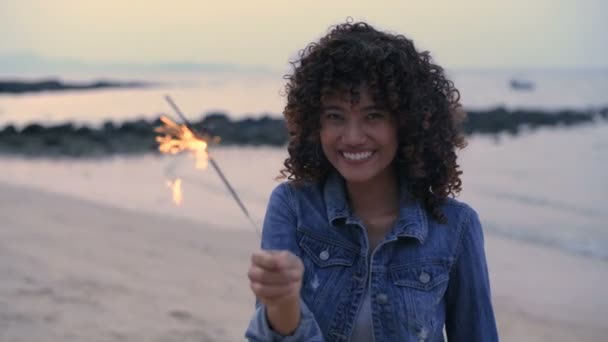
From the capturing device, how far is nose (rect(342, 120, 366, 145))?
222 centimetres

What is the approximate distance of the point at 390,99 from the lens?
2191 millimetres

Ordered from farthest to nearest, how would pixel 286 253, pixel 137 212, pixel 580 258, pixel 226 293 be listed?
pixel 137 212 → pixel 580 258 → pixel 226 293 → pixel 286 253

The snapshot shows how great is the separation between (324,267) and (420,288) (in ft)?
0.91

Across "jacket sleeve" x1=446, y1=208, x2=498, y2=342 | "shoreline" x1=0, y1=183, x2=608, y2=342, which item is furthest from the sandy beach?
"jacket sleeve" x1=446, y1=208, x2=498, y2=342

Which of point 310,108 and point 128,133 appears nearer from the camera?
point 310,108

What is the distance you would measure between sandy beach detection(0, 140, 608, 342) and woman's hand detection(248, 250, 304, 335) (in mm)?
4146

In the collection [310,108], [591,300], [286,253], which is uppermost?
[310,108]

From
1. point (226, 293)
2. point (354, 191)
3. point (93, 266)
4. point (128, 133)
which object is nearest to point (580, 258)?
point (226, 293)

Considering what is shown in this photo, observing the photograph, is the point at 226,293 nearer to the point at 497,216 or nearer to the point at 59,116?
the point at 497,216

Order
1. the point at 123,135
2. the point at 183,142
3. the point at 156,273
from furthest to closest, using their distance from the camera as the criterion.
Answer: the point at 123,135
the point at 156,273
the point at 183,142

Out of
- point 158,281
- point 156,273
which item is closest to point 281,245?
point 158,281

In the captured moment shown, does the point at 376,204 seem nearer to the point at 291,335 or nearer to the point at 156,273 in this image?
the point at 291,335

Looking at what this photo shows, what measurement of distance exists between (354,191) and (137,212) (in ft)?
29.3

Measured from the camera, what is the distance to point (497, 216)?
39.0 ft
